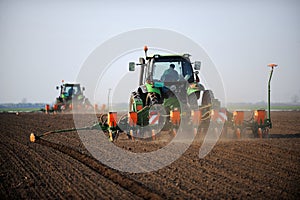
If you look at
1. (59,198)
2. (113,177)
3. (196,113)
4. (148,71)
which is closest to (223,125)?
(196,113)

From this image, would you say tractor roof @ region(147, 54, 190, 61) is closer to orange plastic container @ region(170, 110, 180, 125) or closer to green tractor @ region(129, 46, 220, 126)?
green tractor @ region(129, 46, 220, 126)

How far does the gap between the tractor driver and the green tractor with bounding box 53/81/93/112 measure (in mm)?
20964

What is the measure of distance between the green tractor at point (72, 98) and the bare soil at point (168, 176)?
2265 centimetres

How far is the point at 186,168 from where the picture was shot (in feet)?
20.7

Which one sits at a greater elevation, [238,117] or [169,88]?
[169,88]

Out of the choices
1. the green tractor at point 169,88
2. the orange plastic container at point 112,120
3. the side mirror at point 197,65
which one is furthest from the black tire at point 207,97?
the orange plastic container at point 112,120

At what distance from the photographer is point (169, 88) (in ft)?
34.6

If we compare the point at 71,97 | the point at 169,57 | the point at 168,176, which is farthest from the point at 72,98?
the point at 168,176

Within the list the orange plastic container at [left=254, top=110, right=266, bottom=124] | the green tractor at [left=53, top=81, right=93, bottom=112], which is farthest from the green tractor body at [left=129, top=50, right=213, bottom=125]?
the green tractor at [left=53, top=81, right=93, bottom=112]

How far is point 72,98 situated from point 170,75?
21879mm

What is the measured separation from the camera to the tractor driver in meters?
10.6

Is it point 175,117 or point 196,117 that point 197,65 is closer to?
point 196,117

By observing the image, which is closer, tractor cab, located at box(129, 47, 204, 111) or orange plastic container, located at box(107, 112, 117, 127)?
orange plastic container, located at box(107, 112, 117, 127)

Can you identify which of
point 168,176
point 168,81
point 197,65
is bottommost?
point 168,176
